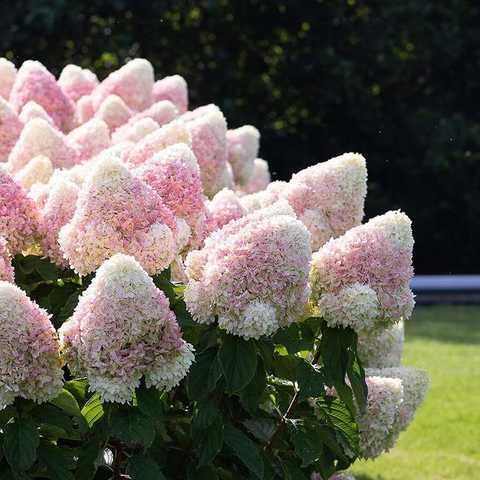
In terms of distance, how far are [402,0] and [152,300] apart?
1250 cm

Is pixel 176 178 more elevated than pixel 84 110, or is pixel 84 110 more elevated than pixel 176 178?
→ pixel 176 178

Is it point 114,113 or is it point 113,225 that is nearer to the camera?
point 113,225

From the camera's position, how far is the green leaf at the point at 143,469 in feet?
8.14

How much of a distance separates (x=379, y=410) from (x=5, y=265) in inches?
47.0

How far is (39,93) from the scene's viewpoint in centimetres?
485

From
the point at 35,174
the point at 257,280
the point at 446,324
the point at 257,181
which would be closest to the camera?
the point at 257,280

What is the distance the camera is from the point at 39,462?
8.22 ft

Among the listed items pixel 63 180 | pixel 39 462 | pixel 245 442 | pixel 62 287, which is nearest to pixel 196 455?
pixel 245 442

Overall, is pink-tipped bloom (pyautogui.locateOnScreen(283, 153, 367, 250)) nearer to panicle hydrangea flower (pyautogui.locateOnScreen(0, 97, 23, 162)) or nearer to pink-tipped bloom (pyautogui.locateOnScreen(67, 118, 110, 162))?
pink-tipped bloom (pyautogui.locateOnScreen(67, 118, 110, 162))

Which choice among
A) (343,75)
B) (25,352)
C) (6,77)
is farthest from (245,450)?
(343,75)

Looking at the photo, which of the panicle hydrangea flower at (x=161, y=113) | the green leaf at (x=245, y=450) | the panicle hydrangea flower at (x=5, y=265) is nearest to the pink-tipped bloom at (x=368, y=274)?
the green leaf at (x=245, y=450)

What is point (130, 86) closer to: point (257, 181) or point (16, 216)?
point (257, 181)

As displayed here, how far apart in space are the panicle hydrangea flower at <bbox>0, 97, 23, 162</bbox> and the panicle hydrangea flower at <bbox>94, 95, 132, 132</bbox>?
69 centimetres

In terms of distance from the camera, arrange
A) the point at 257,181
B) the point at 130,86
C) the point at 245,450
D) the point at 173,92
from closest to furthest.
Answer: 1. the point at 245,450
2. the point at 130,86
3. the point at 173,92
4. the point at 257,181
